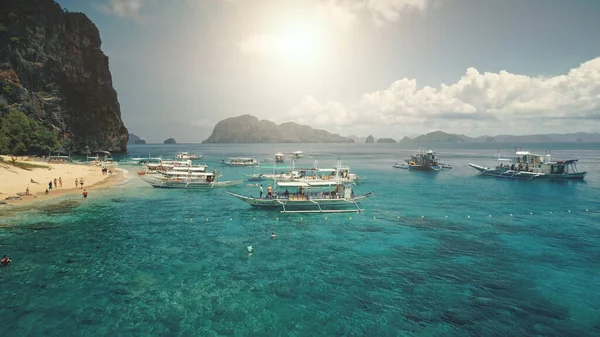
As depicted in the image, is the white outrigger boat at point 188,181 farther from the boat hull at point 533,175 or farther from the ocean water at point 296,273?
the boat hull at point 533,175

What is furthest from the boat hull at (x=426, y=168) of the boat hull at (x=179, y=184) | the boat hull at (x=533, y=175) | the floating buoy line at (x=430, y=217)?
the boat hull at (x=179, y=184)

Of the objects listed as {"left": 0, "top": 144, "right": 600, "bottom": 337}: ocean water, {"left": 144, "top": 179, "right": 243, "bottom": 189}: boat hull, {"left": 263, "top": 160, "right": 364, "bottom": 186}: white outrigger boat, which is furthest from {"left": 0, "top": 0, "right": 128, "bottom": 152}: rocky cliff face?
{"left": 0, "top": 144, "right": 600, "bottom": 337}: ocean water

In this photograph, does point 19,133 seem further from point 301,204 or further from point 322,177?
point 301,204

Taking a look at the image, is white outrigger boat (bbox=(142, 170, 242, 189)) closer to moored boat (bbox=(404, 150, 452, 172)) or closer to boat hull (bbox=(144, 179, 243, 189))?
boat hull (bbox=(144, 179, 243, 189))

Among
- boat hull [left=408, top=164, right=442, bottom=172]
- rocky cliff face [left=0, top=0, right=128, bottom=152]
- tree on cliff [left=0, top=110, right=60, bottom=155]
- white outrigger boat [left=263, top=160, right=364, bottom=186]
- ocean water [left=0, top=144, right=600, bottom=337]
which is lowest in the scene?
ocean water [left=0, top=144, right=600, bottom=337]

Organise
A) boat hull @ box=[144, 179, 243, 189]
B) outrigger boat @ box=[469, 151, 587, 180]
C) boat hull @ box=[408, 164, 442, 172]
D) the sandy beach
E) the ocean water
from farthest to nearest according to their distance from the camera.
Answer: boat hull @ box=[408, 164, 442, 172] < outrigger boat @ box=[469, 151, 587, 180] < boat hull @ box=[144, 179, 243, 189] < the sandy beach < the ocean water

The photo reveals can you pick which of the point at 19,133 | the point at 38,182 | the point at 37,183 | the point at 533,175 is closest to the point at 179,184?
the point at 37,183

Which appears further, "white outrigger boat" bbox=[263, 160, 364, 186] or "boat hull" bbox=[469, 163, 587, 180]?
"boat hull" bbox=[469, 163, 587, 180]

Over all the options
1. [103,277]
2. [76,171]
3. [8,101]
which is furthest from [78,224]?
[8,101]
